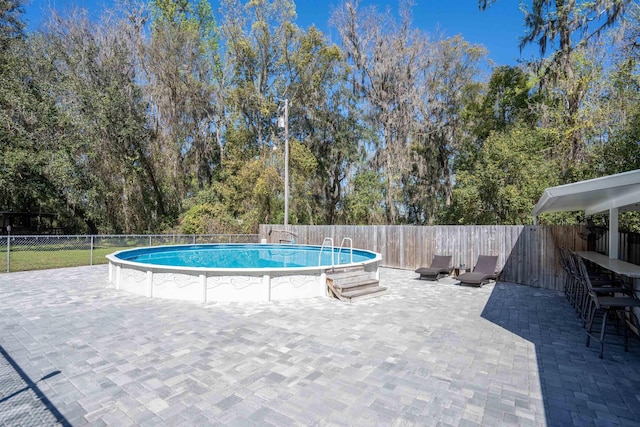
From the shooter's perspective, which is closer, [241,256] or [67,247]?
[67,247]

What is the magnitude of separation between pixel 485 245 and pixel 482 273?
114 cm

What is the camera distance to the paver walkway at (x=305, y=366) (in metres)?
2.60

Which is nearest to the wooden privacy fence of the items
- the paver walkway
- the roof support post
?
the roof support post

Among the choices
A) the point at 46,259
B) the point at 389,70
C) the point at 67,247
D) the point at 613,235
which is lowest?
the point at 46,259

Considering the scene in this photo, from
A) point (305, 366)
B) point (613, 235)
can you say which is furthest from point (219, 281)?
point (613, 235)

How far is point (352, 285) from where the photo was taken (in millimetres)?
6625

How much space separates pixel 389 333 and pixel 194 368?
246cm

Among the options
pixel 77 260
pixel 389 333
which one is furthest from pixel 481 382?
pixel 77 260

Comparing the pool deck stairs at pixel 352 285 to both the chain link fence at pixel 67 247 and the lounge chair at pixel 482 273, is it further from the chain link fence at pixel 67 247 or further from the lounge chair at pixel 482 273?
the chain link fence at pixel 67 247

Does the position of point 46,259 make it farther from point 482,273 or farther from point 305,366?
point 482,273

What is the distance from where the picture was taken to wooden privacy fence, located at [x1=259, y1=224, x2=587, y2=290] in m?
7.84

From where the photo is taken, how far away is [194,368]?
3.35 metres

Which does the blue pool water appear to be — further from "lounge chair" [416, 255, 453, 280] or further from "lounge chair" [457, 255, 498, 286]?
"lounge chair" [457, 255, 498, 286]

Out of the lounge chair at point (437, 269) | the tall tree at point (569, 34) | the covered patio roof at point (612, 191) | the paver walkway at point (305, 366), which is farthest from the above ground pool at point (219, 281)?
the tall tree at point (569, 34)
